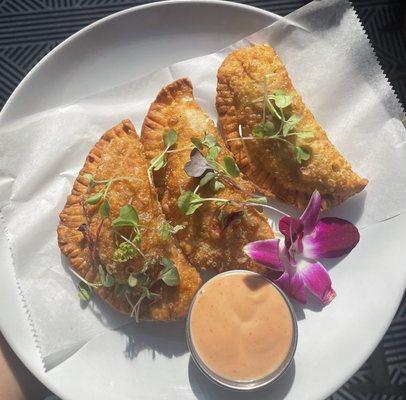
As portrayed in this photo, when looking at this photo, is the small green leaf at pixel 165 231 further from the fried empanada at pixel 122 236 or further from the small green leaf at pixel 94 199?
the small green leaf at pixel 94 199

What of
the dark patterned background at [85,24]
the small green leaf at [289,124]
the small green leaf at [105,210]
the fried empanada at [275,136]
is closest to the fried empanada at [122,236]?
the small green leaf at [105,210]

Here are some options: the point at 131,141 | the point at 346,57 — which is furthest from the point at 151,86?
the point at 346,57

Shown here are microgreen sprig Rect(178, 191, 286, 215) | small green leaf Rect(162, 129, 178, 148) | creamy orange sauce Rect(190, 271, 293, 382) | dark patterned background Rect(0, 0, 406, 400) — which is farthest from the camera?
dark patterned background Rect(0, 0, 406, 400)

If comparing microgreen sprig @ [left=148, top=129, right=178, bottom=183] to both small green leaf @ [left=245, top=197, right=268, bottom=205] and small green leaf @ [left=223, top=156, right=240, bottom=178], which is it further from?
small green leaf @ [left=245, top=197, right=268, bottom=205]

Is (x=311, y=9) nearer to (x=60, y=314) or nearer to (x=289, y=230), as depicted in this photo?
(x=289, y=230)

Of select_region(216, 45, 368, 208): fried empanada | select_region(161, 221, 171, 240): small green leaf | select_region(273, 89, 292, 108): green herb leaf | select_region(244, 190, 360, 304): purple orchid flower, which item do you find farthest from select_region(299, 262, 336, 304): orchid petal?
select_region(273, 89, 292, 108): green herb leaf

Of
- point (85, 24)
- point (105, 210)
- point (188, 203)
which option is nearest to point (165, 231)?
point (188, 203)
